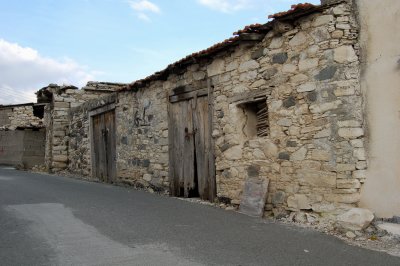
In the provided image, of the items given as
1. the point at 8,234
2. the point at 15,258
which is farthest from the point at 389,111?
the point at 8,234

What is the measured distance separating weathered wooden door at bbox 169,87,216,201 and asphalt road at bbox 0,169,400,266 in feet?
3.05

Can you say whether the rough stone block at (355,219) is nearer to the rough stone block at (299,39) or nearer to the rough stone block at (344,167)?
the rough stone block at (344,167)

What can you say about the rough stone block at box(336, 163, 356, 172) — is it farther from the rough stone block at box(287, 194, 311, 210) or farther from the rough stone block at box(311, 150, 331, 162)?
the rough stone block at box(287, 194, 311, 210)

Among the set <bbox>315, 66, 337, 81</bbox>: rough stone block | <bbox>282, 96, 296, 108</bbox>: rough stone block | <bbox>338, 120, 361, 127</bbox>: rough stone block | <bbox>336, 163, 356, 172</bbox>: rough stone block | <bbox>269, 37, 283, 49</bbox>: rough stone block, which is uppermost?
<bbox>269, 37, 283, 49</bbox>: rough stone block

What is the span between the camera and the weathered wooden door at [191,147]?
24.3 feet

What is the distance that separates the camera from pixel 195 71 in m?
7.67

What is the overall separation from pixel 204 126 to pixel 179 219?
2412mm

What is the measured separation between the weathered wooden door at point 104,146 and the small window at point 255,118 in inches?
210

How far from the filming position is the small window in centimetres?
649

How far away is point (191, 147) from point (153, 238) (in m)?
3.53

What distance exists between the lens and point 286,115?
581 centimetres

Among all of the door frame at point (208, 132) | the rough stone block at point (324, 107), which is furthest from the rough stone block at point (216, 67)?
the rough stone block at point (324, 107)

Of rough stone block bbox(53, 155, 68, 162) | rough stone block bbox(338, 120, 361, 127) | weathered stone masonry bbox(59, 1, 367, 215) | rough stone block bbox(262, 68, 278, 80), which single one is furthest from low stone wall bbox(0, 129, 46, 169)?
rough stone block bbox(338, 120, 361, 127)

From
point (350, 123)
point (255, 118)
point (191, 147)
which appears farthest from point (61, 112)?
point (350, 123)
